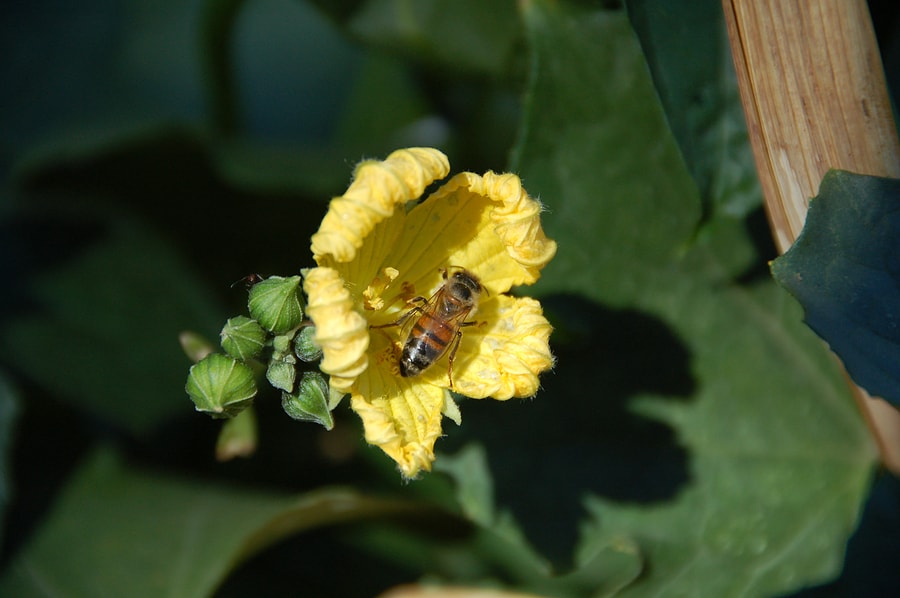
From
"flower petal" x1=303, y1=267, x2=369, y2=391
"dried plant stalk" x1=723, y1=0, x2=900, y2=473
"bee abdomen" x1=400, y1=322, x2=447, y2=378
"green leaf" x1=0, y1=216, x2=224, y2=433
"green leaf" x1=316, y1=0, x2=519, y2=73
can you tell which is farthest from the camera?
"green leaf" x1=0, y1=216, x2=224, y2=433

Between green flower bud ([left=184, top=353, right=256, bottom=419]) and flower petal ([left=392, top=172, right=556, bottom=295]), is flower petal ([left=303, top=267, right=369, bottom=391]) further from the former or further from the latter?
flower petal ([left=392, top=172, right=556, bottom=295])

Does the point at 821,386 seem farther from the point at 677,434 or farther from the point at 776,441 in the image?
the point at 677,434

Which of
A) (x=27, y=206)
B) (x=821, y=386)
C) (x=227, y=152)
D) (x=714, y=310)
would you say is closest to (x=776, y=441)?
(x=821, y=386)

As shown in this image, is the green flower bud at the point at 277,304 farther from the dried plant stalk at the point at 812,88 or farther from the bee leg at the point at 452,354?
the dried plant stalk at the point at 812,88

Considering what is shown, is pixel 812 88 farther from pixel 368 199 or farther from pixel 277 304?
pixel 277 304

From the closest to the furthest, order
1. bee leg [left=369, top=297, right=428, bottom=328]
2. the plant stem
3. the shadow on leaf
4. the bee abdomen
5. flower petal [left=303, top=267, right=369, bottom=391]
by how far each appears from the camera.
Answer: flower petal [left=303, top=267, right=369, bottom=391]
the bee abdomen
bee leg [left=369, top=297, right=428, bottom=328]
the shadow on leaf
the plant stem

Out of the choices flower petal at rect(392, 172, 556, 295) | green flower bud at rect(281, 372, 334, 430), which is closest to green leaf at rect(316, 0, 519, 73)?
flower petal at rect(392, 172, 556, 295)

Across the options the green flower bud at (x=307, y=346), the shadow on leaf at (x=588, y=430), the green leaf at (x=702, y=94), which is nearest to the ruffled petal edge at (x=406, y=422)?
the green flower bud at (x=307, y=346)
